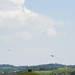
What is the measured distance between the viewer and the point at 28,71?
2215 inches
